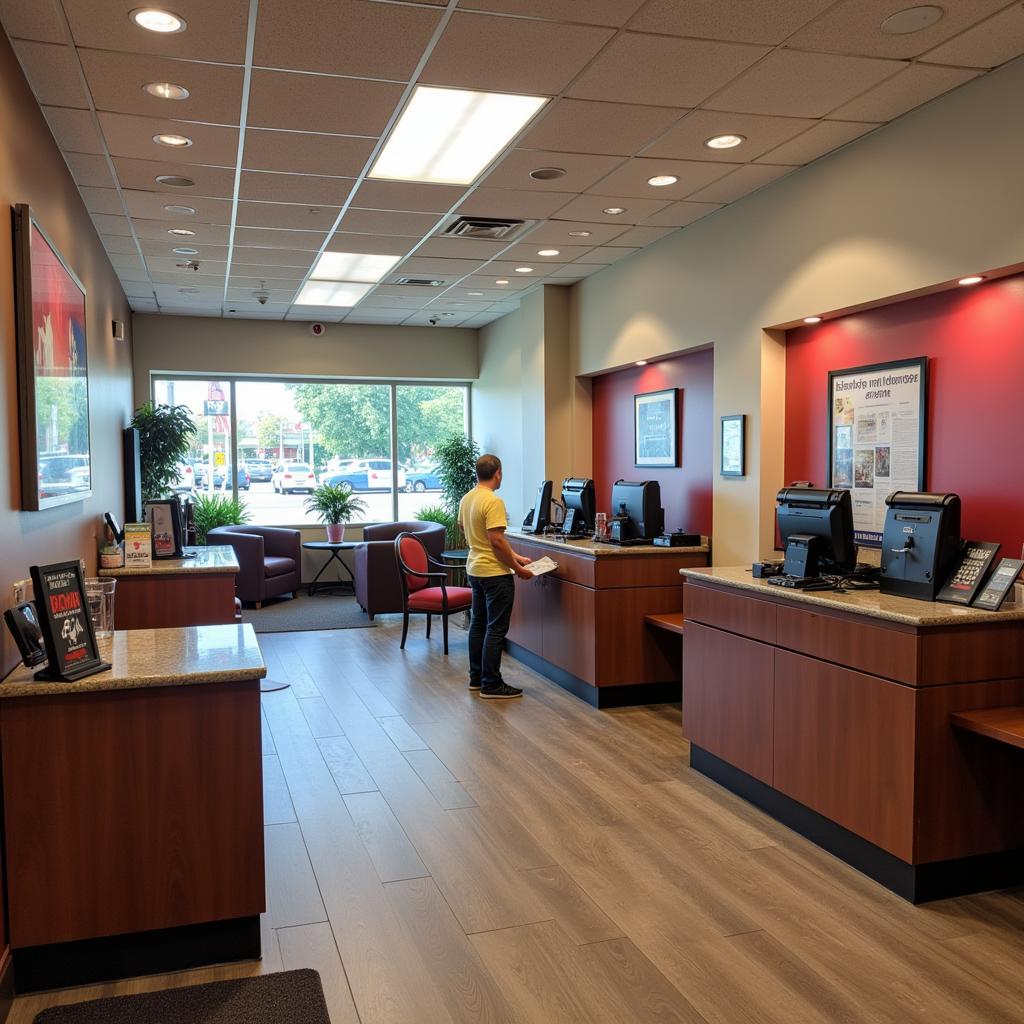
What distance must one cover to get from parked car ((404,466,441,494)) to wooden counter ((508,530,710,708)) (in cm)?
553

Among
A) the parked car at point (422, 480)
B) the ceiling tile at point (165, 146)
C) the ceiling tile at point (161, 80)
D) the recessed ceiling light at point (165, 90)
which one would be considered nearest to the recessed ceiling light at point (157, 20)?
the ceiling tile at point (161, 80)

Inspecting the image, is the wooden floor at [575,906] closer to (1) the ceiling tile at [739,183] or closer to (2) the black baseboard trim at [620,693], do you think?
(2) the black baseboard trim at [620,693]

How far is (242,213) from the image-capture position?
18.5 feet

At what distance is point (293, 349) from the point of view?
33.8 feet

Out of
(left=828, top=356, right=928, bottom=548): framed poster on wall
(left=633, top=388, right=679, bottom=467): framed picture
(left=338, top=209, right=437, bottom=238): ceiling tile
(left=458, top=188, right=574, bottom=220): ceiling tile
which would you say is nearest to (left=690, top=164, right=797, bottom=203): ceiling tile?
(left=458, top=188, right=574, bottom=220): ceiling tile

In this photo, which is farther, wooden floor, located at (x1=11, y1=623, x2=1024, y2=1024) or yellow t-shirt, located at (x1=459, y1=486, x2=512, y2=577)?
yellow t-shirt, located at (x1=459, y1=486, x2=512, y2=577)

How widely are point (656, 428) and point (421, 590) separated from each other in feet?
7.78

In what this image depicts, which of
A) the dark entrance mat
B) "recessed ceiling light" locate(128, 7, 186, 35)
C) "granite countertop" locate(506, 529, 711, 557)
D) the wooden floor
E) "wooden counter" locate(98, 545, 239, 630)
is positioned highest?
"recessed ceiling light" locate(128, 7, 186, 35)

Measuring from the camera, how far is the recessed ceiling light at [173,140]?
425cm

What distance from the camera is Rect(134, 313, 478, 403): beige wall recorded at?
32.3ft

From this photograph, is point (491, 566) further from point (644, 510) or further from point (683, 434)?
point (683, 434)

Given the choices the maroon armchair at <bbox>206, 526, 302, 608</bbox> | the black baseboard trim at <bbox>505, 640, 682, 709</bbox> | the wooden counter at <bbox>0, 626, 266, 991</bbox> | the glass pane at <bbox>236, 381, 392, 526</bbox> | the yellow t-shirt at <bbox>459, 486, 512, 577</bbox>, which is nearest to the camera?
the wooden counter at <bbox>0, 626, 266, 991</bbox>

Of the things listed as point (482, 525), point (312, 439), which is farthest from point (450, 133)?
point (312, 439)

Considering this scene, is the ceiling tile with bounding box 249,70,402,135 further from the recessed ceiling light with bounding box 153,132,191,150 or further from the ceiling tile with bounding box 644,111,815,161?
the ceiling tile with bounding box 644,111,815,161
